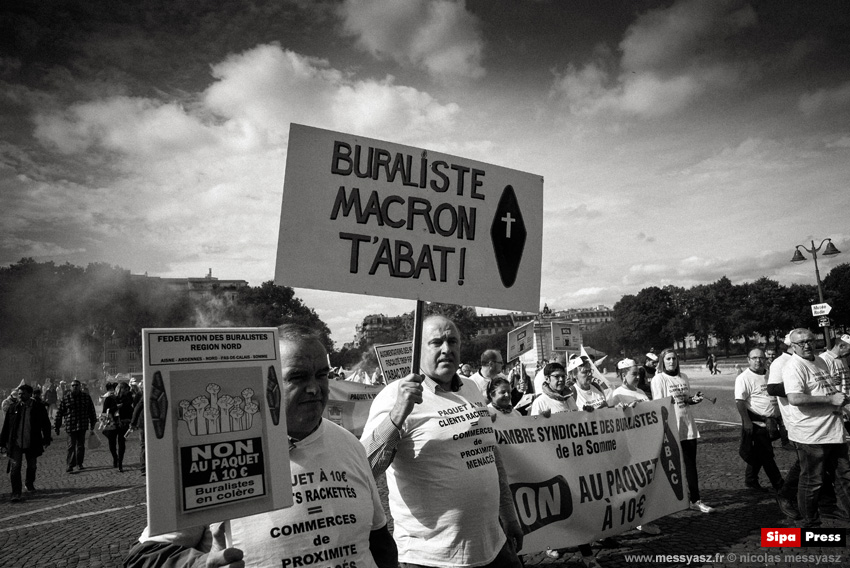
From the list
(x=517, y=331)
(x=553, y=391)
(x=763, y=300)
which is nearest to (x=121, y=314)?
(x=517, y=331)

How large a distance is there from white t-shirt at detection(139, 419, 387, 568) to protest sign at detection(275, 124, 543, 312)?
768 millimetres

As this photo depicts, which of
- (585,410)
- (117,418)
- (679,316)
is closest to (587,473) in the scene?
(585,410)

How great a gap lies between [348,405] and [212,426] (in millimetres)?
10979

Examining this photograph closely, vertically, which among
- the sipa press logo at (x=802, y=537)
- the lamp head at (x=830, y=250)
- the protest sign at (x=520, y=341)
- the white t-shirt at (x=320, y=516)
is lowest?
the sipa press logo at (x=802, y=537)

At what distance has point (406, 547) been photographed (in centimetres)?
270

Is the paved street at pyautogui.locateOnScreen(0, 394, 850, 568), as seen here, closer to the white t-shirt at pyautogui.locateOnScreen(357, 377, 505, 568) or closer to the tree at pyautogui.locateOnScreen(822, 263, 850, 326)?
the white t-shirt at pyautogui.locateOnScreen(357, 377, 505, 568)

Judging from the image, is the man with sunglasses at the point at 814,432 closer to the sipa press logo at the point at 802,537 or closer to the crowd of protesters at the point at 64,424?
the sipa press logo at the point at 802,537

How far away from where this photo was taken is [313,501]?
1.75 m

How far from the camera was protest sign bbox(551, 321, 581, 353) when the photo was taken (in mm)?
12227

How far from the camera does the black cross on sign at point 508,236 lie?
2896mm

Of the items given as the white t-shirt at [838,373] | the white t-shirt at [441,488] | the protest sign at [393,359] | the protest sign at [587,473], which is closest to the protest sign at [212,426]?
the white t-shirt at [441,488]

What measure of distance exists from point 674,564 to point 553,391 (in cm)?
197

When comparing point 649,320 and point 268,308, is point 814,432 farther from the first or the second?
point 649,320

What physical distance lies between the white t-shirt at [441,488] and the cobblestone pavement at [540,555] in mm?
2522
